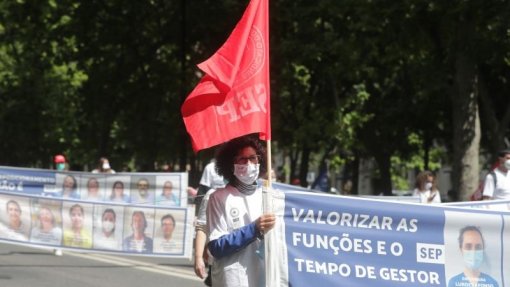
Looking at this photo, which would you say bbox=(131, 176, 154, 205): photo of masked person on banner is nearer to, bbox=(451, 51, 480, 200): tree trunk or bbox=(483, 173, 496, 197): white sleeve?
bbox=(451, 51, 480, 200): tree trunk

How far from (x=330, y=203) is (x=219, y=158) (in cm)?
88

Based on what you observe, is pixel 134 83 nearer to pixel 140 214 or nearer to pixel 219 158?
pixel 140 214

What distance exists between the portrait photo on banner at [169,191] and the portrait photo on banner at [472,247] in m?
13.5

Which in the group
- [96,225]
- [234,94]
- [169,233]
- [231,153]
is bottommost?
[169,233]

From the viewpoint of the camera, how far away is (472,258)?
793 cm

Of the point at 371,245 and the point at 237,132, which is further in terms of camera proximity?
the point at 371,245

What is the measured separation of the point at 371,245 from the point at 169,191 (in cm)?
1398

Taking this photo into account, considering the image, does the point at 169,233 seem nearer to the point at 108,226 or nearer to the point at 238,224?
the point at 108,226

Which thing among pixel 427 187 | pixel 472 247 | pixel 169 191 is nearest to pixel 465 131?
pixel 427 187

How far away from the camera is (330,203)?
25.1 ft

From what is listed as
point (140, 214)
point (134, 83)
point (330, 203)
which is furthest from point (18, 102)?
point (330, 203)

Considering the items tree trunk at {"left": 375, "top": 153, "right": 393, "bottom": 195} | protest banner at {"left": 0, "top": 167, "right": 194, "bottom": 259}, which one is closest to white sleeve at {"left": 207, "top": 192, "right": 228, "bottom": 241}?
protest banner at {"left": 0, "top": 167, "right": 194, "bottom": 259}

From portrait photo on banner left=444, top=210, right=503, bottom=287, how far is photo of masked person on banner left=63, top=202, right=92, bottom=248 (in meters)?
10.0

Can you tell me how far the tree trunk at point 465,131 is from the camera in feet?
77.3
